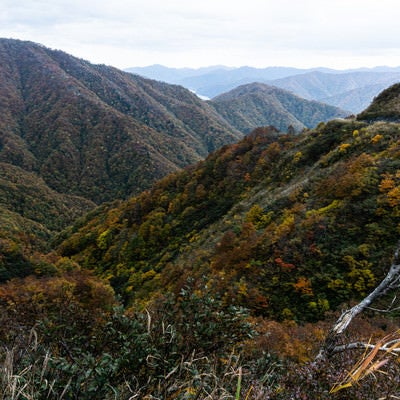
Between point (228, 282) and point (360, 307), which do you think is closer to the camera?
point (360, 307)

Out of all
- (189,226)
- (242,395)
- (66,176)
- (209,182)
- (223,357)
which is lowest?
(66,176)

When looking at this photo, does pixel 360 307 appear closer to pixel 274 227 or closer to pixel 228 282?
pixel 228 282

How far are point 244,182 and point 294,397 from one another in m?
45.5

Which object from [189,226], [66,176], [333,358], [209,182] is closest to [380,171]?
[333,358]

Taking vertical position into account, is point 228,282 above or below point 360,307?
below

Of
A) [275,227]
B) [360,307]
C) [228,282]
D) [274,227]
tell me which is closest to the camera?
[360,307]

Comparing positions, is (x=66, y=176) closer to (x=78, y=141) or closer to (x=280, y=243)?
(x=78, y=141)

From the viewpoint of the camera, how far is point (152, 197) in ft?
204

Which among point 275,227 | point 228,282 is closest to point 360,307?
point 228,282

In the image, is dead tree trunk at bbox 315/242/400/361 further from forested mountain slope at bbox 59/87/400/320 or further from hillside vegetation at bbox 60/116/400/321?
hillside vegetation at bbox 60/116/400/321

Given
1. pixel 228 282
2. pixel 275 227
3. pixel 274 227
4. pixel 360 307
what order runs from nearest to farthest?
1. pixel 360 307
2. pixel 228 282
3. pixel 275 227
4. pixel 274 227

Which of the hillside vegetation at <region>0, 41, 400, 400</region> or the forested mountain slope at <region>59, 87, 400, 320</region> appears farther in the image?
the forested mountain slope at <region>59, 87, 400, 320</region>

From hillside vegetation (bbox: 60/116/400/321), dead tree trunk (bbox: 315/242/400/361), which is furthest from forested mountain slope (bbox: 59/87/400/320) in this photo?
dead tree trunk (bbox: 315/242/400/361)

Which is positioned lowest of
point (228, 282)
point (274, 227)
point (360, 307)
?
point (228, 282)
